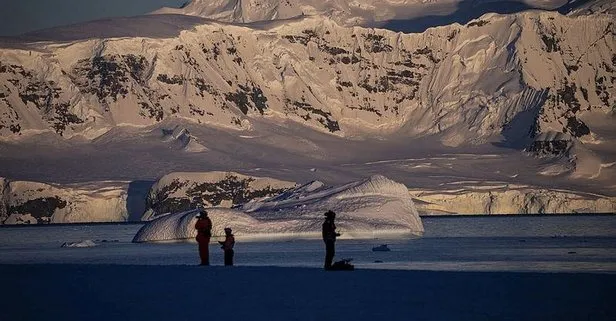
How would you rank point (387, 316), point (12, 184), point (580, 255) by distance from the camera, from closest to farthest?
point (387, 316) < point (580, 255) < point (12, 184)

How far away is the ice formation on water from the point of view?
3622 inches

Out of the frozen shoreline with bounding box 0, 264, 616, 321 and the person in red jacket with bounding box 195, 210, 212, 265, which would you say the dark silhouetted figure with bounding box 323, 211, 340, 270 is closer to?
the frozen shoreline with bounding box 0, 264, 616, 321

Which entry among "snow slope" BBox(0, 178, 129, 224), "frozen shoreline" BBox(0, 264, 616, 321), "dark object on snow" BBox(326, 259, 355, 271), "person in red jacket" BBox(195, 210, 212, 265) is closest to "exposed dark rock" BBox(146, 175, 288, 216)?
"snow slope" BBox(0, 178, 129, 224)

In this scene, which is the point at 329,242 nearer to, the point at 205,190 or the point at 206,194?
the point at 206,194

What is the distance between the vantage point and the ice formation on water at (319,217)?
92.0 meters

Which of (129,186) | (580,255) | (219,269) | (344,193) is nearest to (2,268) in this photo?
(219,269)

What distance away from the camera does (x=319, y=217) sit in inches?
3755

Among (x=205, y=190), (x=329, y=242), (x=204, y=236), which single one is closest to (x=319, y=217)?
(x=204, y=236)

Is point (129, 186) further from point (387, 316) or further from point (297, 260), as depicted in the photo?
point (387, 316)

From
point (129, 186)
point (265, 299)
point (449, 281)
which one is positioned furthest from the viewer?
point (129, 186)

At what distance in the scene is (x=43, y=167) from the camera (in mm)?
198875

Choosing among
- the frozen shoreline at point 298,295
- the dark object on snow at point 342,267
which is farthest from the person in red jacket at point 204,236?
the dark object on snow at point 342,267

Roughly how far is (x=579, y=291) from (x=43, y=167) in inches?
6663

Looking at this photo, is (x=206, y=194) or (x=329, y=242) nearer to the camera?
(x=329, y=242)
